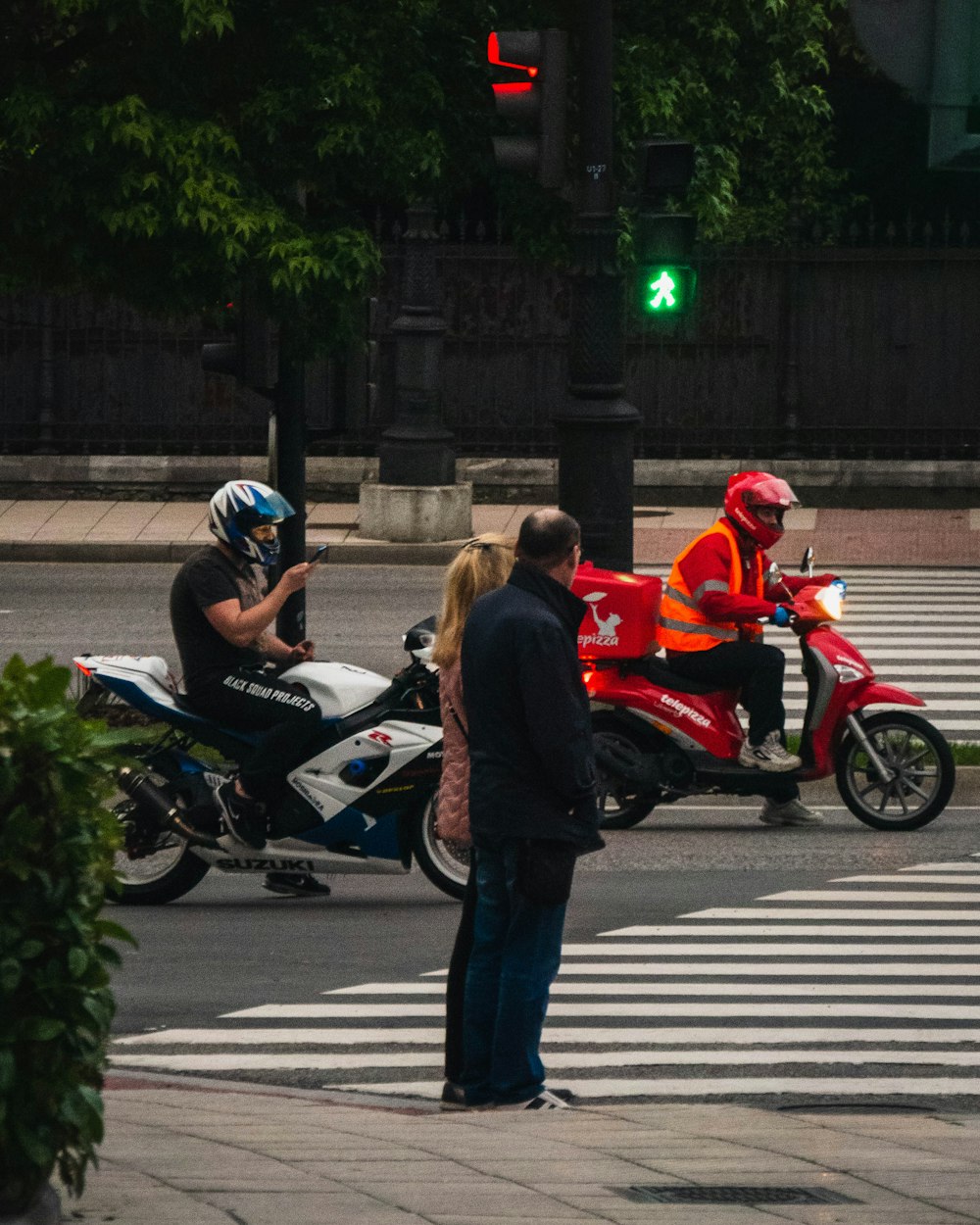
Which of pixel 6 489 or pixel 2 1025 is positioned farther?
pixel 6 489

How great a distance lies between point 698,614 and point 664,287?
265 centimetres

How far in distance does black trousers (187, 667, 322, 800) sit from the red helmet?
7.86 feet

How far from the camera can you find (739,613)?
1140 cm

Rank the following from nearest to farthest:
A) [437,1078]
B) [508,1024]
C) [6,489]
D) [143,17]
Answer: [508,1024] → [437,1078] → [143,17] → [6,489]

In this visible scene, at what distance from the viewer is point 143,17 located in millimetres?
14195

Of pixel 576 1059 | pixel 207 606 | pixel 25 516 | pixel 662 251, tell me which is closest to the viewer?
pixel 576 1059

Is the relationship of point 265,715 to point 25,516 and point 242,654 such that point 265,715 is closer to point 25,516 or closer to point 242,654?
point 242,654

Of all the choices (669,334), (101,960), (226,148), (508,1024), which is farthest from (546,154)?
(669,334)

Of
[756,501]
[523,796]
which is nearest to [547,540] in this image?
[523,796]

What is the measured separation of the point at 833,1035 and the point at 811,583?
4142mm

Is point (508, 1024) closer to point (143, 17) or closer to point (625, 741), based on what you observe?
point (625, 741)

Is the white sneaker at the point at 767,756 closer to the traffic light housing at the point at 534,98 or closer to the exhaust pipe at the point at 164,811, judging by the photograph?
the exhaust pipe at the point at 164,811

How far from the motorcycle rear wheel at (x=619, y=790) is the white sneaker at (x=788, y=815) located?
593 millimetres

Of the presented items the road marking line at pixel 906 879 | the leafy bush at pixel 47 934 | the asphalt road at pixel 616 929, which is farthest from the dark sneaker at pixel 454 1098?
the road marking line at pixel 906 879
